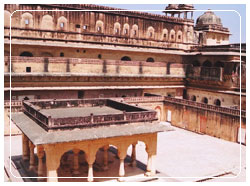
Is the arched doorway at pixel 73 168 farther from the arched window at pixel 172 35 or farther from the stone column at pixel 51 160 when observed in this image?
the arched window at pixel 172 35

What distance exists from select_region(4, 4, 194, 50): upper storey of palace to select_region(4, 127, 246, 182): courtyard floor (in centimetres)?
858

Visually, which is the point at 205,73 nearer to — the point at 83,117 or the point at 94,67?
the point at 94,67

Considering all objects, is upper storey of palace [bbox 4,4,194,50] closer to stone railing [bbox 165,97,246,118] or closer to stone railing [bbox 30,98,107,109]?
stone railing [bbox 30,98,107,109]

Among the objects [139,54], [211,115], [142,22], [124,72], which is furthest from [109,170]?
[142,22]

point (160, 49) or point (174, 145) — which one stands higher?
point (160, 49)

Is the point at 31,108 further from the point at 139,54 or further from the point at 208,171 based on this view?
the point at 139,54

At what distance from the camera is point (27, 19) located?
79.6 feet

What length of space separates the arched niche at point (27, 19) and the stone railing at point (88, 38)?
83 centimetres

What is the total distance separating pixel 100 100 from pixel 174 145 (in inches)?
254

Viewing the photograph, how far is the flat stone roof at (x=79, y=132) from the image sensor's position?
11.5m

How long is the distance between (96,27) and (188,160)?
49.9ft

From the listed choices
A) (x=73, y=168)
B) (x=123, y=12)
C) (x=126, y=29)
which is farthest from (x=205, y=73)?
(x=73, y=168)

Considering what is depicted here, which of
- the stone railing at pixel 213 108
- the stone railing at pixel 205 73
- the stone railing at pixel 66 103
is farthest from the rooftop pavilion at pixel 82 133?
the stone railing at pixel 205 73

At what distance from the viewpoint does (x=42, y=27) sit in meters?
24.9
